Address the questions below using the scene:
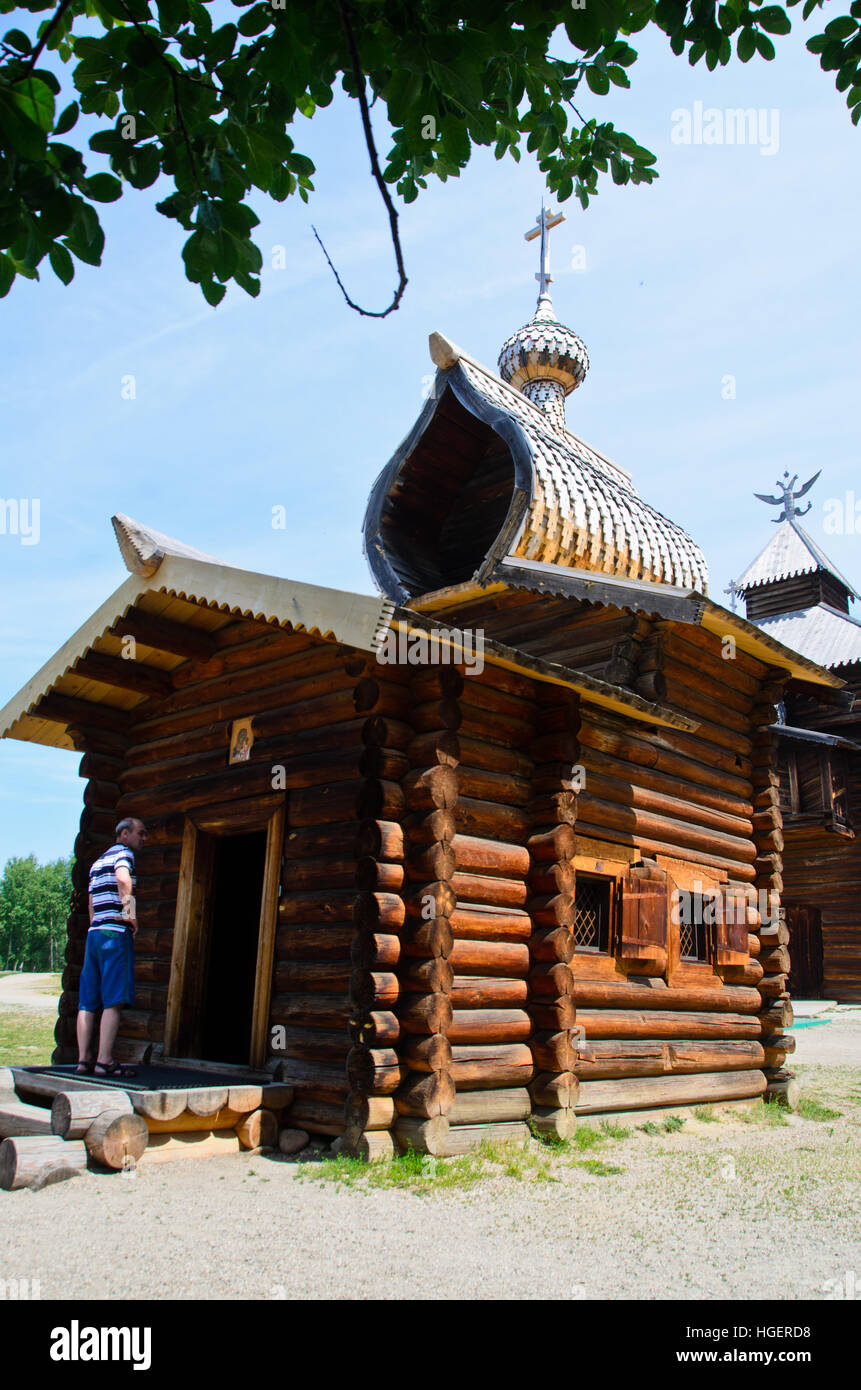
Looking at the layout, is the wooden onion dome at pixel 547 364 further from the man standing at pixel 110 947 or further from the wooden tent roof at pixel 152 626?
the man standing at pixel 110 947

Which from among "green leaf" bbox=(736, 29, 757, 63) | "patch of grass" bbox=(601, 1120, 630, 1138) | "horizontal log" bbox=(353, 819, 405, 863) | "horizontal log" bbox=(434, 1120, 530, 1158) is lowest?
"patch of grass" bbox=(601, 1120, 630, 1138)

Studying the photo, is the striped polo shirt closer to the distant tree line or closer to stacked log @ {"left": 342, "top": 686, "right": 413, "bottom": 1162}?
stacked log @ {"left": 342, "top": 686, "right": 413, "bottom": 1162}

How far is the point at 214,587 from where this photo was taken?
750cm

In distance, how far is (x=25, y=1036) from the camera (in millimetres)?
15125

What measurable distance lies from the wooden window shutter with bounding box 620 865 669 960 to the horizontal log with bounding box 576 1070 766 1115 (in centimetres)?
114

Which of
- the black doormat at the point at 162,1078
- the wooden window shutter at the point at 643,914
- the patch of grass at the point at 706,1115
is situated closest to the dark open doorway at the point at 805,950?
the patch of grass at the point at 706,1115

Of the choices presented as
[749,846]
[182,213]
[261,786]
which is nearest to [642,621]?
[749,846]

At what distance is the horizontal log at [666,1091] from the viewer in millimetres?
8234

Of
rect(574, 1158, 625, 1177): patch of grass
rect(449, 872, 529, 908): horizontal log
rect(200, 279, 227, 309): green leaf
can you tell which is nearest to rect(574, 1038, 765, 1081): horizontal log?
rect(574, 1158, 625, 1177): patch of grass

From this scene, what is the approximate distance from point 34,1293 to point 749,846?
9.18 metres

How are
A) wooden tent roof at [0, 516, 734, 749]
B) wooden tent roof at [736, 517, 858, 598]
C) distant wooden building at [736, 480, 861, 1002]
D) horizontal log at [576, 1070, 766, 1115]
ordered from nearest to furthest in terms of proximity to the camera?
wooden tent roof at [0, 516, 734, 749]
horizontal log at [576, 1070, 766, 1115]
distant wooden building at [736, 480, 861, 1002]
wooden tent roof at [736, 517, 858, 598]

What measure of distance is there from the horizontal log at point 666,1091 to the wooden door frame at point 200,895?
9.71 ft

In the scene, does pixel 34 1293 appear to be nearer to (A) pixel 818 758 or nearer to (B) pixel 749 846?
(B) pixel 749 846

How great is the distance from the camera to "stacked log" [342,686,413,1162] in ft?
21.5
